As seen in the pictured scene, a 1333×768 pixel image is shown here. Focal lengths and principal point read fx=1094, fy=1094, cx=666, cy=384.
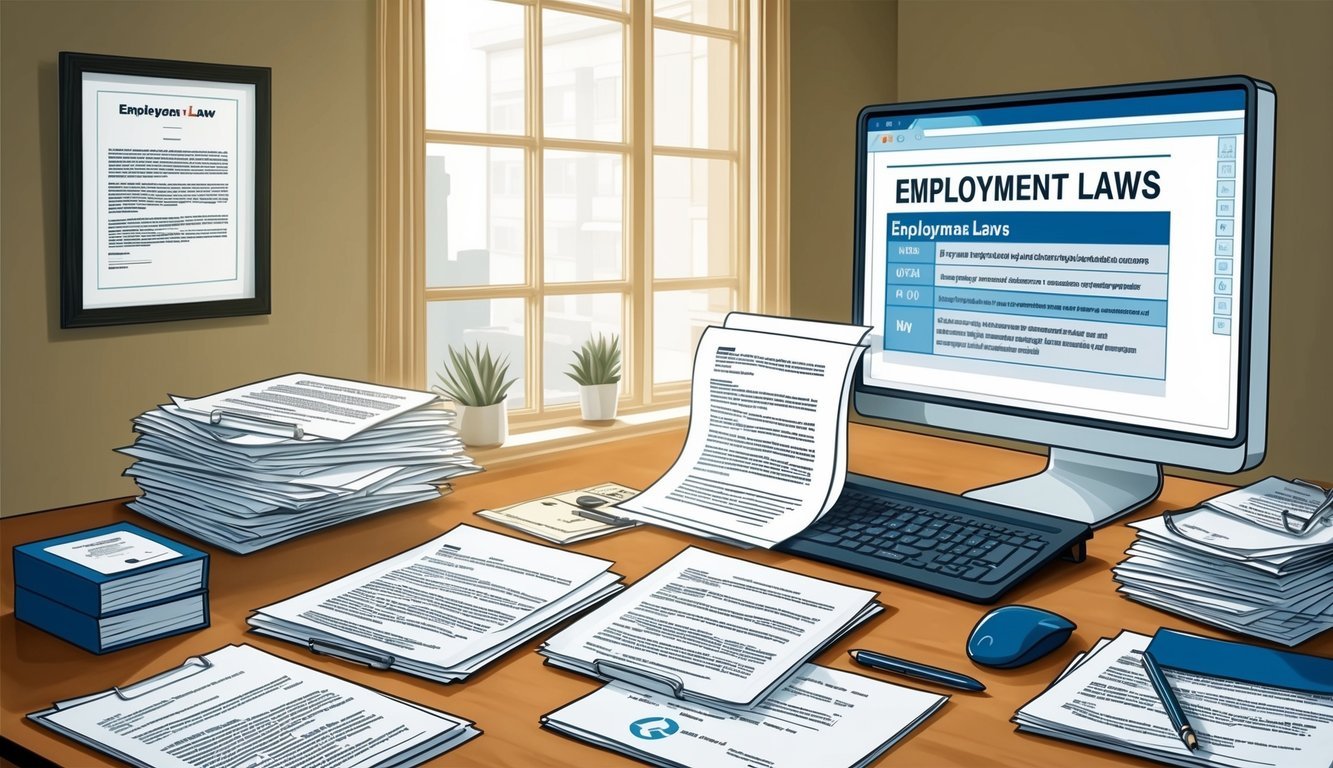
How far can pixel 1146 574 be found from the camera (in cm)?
103

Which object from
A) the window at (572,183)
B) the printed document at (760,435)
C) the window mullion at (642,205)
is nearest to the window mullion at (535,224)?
the window at (572,183)

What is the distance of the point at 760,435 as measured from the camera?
4.36ft

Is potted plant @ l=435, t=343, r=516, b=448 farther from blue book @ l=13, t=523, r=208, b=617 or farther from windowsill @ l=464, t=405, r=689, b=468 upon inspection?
blue book @ l=13, t=523, r=208, b=617

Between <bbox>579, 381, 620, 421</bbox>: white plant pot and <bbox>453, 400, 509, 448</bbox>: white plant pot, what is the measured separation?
356 millimetres

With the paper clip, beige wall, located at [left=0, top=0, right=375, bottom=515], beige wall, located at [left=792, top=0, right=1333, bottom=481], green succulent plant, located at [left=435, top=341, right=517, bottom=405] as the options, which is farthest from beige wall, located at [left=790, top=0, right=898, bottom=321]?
the paper clip

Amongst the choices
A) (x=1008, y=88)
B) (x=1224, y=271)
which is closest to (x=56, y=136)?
(x=1224, y=271)

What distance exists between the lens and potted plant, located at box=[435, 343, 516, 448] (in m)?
2.80

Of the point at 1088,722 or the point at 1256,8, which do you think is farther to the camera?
the point at 1256,8

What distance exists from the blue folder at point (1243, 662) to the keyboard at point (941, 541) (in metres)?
0.18

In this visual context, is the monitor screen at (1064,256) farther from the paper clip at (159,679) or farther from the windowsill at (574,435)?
the windowsill at (574,435)

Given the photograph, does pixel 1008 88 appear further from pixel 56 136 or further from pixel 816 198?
pixel 56 136

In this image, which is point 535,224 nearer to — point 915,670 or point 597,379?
point 597,379

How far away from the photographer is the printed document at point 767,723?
0.74m

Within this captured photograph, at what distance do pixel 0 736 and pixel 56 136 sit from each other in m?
1.59
